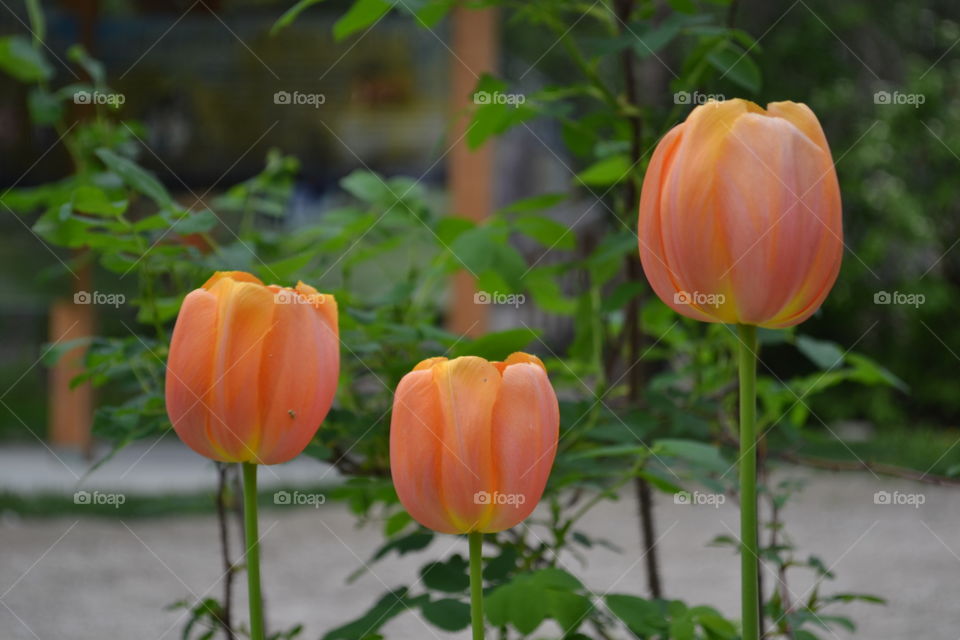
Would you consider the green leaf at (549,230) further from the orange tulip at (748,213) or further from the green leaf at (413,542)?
the orange tulip at (748,213)

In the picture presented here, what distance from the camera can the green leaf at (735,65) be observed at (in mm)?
777

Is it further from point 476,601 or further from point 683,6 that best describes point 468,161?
point 476,601

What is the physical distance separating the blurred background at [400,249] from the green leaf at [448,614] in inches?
5.6

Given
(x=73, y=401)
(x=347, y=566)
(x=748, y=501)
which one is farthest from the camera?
(x=73, y=401)

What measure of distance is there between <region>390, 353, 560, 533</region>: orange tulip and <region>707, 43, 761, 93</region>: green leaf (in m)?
0.37

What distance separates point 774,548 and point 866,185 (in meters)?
5.45

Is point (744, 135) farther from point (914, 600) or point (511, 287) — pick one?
point (914, 600)

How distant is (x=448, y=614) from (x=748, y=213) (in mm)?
327

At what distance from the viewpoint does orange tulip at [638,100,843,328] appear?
0.48m

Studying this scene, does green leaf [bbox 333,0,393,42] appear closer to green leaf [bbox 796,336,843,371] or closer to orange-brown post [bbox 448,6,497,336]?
green leaf [bbox 796,336,843,371]

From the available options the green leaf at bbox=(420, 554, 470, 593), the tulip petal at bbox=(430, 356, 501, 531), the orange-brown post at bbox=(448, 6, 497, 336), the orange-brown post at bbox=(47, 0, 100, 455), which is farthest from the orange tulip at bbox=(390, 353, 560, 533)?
the orange-brown post at bbox=(47, 0, 100, 455)

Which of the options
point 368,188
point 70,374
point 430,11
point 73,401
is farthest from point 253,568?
point 73,401

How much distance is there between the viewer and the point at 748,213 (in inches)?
19.1

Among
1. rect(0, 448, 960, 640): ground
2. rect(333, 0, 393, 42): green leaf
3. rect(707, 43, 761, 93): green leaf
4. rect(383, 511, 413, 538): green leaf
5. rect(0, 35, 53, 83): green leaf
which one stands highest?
rect(0, 35, 53, 83): green leaf
